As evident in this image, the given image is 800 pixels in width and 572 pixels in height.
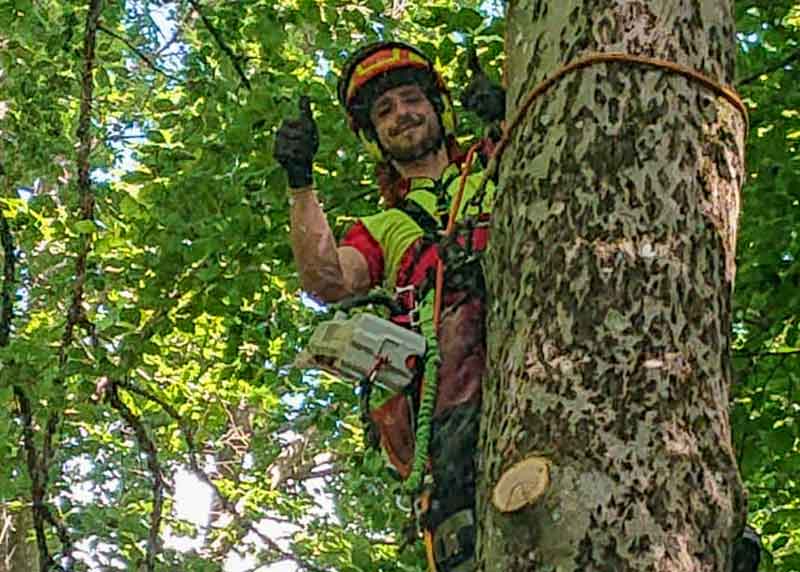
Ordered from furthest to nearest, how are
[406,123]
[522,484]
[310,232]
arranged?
[406,123], [310,232], [522,484]

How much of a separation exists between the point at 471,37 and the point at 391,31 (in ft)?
2.54

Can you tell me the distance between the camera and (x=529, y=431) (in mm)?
2189

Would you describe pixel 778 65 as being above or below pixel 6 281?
above

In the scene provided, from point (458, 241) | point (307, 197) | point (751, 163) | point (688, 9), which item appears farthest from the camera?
point (751, 163)

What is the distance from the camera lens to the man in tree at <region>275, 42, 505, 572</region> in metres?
2.93

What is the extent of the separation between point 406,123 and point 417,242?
0.41 meters

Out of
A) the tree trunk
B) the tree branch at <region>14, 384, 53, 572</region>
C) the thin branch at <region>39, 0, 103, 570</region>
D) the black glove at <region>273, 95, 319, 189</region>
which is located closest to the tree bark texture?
the black glove at <region>273, 95, 319, 189</region>

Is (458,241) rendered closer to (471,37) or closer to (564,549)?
(564,549)

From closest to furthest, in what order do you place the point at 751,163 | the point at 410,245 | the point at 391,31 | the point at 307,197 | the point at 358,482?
the point at 307,197 → the point at 410,245 → the point at 751,163 → the point at 391,31 → the point at 358,482

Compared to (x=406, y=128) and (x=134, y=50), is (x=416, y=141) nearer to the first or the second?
(x=406, y=128)

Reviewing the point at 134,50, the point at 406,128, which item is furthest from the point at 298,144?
the point at 134,50

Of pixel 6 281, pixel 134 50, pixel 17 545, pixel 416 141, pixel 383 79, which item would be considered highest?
pixel 134 50

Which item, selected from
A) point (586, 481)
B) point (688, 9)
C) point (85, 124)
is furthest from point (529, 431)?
point (85, 124)

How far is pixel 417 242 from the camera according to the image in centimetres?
350
